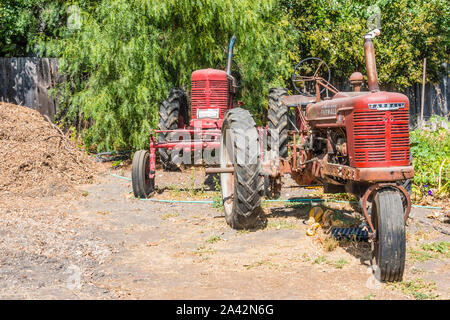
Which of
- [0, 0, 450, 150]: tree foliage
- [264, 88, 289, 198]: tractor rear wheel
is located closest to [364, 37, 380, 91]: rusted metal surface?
[264, 88, 289, 198]: tractor rear wheel

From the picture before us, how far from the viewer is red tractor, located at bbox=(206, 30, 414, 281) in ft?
14.0

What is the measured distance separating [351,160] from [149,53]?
668 centimetres

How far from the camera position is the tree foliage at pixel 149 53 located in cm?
1033

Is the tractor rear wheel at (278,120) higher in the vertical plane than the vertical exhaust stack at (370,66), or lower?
lower

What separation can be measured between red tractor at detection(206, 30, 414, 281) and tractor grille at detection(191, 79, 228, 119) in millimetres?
2601

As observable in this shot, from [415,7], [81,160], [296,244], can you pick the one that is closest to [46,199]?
[81,160]

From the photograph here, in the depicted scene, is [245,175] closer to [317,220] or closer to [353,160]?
[317,220]

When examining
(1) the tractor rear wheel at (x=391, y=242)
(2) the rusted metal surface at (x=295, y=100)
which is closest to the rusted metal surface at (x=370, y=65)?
(1) the tractor rear wheel at (x=391, y=242)

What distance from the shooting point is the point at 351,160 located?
467 cm

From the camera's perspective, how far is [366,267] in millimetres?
4562

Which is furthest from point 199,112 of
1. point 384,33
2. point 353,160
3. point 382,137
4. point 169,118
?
point 384,33

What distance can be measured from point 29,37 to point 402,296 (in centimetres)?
1184

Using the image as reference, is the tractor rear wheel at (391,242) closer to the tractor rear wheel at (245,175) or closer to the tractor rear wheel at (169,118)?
the tractor rear wheel at (245,175)

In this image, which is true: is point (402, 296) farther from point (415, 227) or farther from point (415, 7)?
point (415, 7)
